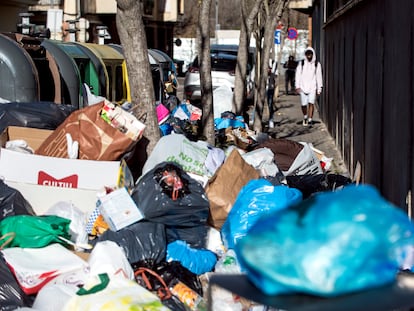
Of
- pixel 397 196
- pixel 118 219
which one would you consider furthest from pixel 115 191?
pixel 397 196

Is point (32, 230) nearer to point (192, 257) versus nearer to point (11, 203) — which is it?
point (11, 203)

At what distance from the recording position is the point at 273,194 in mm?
5992

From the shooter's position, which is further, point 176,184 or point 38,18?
point 38,18

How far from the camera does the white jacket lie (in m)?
18.4

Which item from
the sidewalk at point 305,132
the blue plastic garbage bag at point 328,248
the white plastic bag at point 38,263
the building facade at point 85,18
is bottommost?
the sidewalk at point 305,132

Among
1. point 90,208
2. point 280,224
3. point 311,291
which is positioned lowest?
point 90,208

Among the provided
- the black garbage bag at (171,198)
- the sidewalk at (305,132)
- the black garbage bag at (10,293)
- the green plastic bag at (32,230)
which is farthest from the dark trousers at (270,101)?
the black garbage bag at (10,293)

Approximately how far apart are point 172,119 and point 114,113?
4511 mm

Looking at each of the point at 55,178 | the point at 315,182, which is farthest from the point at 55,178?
the point at 315,182

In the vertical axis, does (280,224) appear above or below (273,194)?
above

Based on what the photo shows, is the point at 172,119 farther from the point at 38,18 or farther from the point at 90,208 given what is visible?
the point at 38,18

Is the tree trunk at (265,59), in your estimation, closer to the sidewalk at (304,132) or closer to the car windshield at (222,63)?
the sidewalk at (304,132)

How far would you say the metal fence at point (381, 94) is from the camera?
6.03 meters

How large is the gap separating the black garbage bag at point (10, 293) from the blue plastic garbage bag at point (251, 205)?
1.56 m
